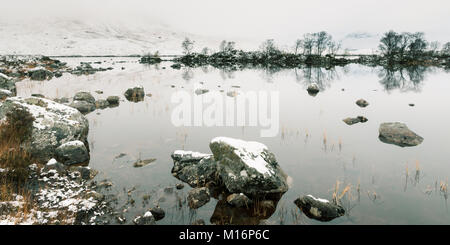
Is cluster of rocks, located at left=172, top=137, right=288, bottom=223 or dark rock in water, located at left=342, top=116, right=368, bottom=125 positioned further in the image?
dark rock in water, located at left=342, top=116, right=368, bottom=125

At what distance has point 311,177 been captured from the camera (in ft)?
31.3

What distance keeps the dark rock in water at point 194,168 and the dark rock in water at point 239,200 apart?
1366 mm

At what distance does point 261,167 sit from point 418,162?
722 centimetres

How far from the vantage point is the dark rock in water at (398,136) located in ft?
42.9

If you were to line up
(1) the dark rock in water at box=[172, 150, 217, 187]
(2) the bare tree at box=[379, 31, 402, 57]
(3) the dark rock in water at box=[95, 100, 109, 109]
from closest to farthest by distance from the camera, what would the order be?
(1) the dark rock in water at box=[172, 150, 217, 187]
(3) the dark rock in water at box=[95, 100, 109, 109]
(2) the bare tree at box=[379, 31, 402, 57]

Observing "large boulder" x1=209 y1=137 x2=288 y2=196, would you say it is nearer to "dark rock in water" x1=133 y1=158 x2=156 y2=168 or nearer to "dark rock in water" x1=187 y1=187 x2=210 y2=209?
"dark rock in water" x1=187 y1=187 x2=210 y2=209

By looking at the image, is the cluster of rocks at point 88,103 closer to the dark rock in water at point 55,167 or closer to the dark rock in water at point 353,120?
the dark rock in water at point 55,167

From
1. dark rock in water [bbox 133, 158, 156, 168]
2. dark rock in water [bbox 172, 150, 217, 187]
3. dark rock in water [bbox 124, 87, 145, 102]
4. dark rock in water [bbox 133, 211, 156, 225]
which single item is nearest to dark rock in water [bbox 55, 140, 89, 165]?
dark rock in water [bbox 133, 158, 156, 168]

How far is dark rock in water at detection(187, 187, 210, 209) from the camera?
24.4 ft

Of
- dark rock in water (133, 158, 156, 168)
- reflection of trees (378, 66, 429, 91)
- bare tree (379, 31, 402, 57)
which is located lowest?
dark rock in water (133, 158, 156, 168)

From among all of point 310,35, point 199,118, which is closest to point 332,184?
→ point 199,118

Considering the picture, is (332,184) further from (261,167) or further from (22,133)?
(22,133)

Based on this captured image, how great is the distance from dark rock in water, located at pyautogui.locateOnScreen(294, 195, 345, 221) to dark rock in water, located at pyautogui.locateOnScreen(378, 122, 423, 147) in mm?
8022

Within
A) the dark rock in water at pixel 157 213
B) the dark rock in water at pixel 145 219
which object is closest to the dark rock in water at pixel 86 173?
the dark rock in water at pixel 157 213
